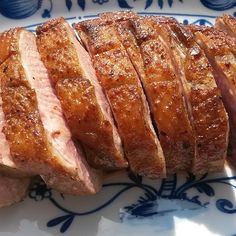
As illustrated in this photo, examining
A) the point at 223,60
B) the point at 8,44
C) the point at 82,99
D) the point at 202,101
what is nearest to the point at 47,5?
the point at 8,44

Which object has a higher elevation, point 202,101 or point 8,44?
point 8,44

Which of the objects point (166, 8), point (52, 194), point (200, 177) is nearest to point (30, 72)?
point (52, 194)

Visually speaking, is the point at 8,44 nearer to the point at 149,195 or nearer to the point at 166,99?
the point at 166,99

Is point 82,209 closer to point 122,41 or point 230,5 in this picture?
point 122,41

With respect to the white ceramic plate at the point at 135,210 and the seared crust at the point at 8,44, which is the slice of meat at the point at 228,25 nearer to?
the white ceramic plate at the point at 135,210

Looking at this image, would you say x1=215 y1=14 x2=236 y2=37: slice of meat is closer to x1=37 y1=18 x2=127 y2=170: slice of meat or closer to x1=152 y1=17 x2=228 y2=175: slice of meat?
x1=152 y1=17 x2=228 y2=175: slice of meat

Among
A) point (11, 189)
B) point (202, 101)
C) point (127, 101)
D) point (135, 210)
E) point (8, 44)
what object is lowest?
point (135, 210)

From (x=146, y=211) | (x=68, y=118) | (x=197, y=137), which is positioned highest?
(x=68, y=118)

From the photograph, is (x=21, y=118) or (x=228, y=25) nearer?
(x=21, y=118)
